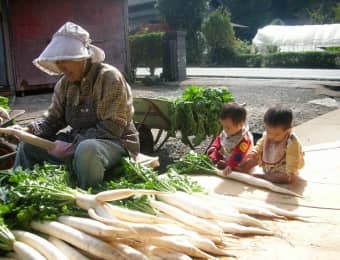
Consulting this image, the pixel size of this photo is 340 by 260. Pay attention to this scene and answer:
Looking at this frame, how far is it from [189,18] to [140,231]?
103ft

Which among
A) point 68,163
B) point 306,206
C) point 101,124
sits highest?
point 101,124

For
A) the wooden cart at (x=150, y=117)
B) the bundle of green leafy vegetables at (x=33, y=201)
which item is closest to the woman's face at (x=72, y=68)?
the bundle of green leafy vegetables at (x=33, y=201)

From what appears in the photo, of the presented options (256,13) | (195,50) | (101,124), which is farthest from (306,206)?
(256,13)

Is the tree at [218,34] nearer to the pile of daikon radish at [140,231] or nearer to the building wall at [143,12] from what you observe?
the building wall at [143,12]

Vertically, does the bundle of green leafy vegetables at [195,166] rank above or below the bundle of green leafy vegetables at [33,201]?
below

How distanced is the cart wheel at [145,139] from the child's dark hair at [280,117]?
107 inches

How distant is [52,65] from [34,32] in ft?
35.1

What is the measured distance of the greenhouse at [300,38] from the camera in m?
36.5

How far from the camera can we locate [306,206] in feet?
11.3

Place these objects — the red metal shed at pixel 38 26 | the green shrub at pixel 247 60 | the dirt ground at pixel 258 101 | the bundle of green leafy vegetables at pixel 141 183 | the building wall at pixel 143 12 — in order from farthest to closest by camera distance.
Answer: the building wall at pixel 143 12
the green shrub at pixel 247 60
the red metal shed at pixel 38 26
the dirt ground at pixel 258 101
the bundle of green leafy vegetables at pixel 141 183

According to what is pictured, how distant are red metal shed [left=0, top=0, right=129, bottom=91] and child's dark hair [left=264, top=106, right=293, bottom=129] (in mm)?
10856

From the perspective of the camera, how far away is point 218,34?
3262 cm

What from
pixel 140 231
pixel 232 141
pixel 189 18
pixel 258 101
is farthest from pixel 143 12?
pixel 140 231

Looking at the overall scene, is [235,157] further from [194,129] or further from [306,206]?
[194,129]
